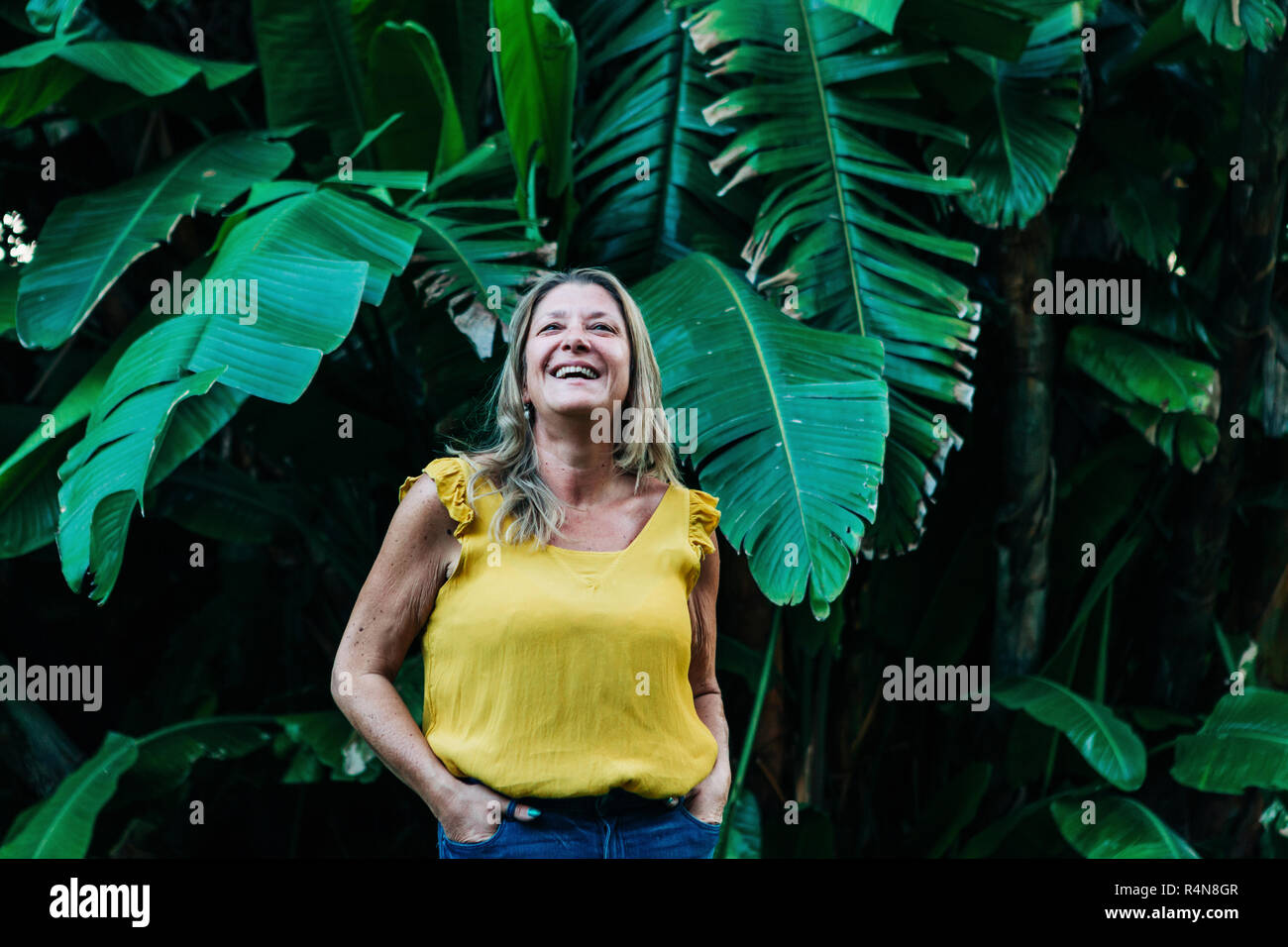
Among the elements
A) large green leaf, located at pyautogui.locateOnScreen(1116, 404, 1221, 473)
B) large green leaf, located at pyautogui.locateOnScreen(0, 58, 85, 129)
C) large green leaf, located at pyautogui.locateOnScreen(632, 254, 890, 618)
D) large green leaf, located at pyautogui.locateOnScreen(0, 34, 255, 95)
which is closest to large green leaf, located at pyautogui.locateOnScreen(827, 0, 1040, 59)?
large green leaf, located at pyautogui.locateOnScreen(632, 254, 890, 618)

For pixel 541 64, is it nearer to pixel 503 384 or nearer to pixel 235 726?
pixel 503 384

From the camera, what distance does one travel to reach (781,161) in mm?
3217

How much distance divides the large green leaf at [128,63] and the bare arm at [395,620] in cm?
202

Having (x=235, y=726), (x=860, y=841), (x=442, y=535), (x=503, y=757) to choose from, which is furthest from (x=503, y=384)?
(x=860, y=841)

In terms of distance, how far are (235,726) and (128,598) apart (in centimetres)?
136

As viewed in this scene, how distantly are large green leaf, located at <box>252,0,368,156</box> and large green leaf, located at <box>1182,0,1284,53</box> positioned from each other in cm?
234

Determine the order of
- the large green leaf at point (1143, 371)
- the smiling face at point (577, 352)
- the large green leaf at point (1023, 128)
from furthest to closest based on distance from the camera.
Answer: the large green leaf at point (1143, 371) → the large green leaf at point (1023, 128) → the smiling face at point (577, 352)

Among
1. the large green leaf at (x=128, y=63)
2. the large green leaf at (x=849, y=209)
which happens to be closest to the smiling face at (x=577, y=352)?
the large green leaf at (x=849, y=209)

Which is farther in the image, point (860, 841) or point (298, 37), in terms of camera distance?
point (860, 841)

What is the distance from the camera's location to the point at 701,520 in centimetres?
185

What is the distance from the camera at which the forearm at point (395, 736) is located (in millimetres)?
1689

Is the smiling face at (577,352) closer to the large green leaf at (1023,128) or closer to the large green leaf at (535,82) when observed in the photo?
the large green leaf at (535,82)

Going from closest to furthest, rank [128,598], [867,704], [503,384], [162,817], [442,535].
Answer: [442,535], [503,384], [162,817], [867,704], [128,598]

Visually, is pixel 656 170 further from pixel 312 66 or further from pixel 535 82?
pixel 312 66
